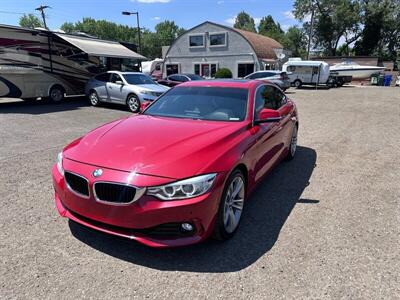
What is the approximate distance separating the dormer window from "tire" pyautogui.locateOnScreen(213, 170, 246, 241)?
113 feet

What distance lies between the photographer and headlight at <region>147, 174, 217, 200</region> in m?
2.60

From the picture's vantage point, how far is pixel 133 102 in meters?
12.0

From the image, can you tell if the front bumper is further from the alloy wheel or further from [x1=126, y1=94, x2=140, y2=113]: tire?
[x1=126, y1=94, x2=140, y2=113]: tire

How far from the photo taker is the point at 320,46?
53.2 meters

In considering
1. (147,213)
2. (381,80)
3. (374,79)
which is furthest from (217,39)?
(147,213)

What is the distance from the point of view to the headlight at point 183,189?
260cm

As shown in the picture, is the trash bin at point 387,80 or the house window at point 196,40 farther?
the house window at point 196,40

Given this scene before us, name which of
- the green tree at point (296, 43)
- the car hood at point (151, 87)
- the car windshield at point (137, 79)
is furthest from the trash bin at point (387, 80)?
the car hood at point (151, 87)

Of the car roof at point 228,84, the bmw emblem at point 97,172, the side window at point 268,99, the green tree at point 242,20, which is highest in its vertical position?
the green tree at point 242,20

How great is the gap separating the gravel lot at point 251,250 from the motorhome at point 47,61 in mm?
8742

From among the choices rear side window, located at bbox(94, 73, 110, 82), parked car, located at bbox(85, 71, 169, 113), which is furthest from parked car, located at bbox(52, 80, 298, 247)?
rear side window, located at bbox(94, 73, 110, 82)

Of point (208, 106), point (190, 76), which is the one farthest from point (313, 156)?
point (190, 76)

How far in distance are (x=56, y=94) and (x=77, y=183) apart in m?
12.9

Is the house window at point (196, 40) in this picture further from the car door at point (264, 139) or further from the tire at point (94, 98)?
the car door at point (264, 139)
